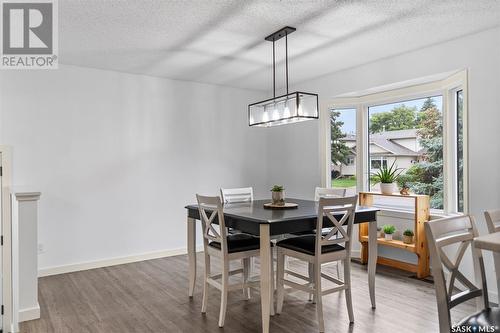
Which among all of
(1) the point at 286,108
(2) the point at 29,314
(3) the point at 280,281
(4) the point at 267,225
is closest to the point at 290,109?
(1) the point at 286,108

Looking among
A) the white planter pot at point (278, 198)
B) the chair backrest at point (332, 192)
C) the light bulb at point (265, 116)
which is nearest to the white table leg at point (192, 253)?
the white planter pot at point (278, 198)

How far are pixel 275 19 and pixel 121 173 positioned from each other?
2.83m

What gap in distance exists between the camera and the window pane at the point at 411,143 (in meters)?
4.12

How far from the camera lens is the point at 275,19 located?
3.00m

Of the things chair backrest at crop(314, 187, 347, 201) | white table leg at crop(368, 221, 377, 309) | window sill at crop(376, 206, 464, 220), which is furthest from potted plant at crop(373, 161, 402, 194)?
white table leg at crop(368, 221, 377, 309)

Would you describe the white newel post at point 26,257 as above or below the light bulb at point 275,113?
below

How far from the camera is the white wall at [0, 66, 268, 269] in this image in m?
4.08

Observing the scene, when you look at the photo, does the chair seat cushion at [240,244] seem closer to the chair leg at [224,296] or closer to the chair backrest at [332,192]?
the chair leg at [224,296]

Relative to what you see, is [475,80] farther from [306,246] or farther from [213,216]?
[213,216]

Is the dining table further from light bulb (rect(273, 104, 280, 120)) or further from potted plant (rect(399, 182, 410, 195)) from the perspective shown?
potted plant (rect(399, 182, 410, 195))

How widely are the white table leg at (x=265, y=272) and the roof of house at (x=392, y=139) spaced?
8.84 ft

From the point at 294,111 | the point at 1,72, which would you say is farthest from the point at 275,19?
the point at 1,72
